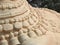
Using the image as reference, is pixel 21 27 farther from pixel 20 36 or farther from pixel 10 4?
pixel 10 4

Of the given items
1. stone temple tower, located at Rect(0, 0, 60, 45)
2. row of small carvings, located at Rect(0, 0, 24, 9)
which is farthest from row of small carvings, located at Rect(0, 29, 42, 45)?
row of small carvings, located at Rect(0, 0, 24, 9)

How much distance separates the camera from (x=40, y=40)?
1.16 metres

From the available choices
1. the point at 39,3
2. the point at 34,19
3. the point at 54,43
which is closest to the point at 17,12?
the point at 34,19

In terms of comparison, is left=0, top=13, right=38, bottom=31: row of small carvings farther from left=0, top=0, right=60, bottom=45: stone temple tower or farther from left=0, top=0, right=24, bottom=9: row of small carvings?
left=0, top=0, right=24, bottom=9: row of small carvings

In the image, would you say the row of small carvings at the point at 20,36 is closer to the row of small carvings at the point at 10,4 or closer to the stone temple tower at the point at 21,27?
the stone temple tower at the point at 21,27

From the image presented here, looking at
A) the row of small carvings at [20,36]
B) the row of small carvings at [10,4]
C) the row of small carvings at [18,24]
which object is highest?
the row of small carvings at [10,4]

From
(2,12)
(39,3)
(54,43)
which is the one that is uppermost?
(2,12)

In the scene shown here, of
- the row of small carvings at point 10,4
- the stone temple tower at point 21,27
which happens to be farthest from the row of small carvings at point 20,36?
the row of small carvings at point 10,4

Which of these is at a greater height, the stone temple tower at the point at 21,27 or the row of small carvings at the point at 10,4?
the row of small carvings at the point at 10,4

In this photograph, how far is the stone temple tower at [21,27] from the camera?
1105 mm

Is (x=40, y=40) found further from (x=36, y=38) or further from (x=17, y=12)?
(x=17, y=12)

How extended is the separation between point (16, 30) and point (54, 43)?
0.27 metres

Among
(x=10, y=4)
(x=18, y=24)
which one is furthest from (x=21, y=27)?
(x=10, y=4)

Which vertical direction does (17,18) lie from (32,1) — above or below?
above
